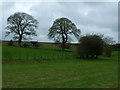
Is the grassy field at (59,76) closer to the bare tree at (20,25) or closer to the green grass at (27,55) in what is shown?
the green grass at (27,55)

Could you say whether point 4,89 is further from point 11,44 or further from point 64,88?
point 11,44

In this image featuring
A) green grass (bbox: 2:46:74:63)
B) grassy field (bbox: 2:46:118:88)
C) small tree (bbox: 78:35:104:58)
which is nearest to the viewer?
grassy field (bbox: 2:46:118:88)

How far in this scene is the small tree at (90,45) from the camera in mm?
34125

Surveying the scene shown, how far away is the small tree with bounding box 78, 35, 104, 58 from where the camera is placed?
112ft

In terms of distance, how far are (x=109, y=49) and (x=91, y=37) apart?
31.7ft

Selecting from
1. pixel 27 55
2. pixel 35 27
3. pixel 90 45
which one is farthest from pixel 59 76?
pixel 35 27

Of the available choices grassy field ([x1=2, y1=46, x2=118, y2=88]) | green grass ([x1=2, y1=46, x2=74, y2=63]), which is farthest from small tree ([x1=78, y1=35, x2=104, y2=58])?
grassy field ([x1=2, y1=46, x2=118, y2=88])

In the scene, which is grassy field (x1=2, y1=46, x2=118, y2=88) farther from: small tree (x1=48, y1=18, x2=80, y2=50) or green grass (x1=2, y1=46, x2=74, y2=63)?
small tree (x1=48, y1=18, x2=80, y2=50)

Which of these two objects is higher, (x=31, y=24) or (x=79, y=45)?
(x=31, y=24)

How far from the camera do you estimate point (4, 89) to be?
21.5 ft

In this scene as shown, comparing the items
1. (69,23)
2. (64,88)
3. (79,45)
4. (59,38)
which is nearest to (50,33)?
(59,38)

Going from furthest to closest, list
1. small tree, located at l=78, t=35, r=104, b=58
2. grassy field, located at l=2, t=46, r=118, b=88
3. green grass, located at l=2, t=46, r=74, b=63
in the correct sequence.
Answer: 1. small tree, located at l=78, t=35, r=104, b=58
2. green grass, located at l=2, t=46, r=74, b=63
3. grassy field, located at l=2, t=46, r=118, b=88

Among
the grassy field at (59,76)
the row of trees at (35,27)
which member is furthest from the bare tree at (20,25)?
the grassy field at (59,76)

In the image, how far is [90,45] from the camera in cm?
3419
